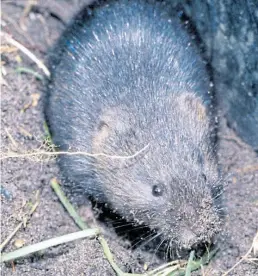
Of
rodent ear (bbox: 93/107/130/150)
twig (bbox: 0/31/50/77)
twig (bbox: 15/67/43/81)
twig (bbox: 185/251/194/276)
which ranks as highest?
rodent ear (bbox: 93/107/130/150)

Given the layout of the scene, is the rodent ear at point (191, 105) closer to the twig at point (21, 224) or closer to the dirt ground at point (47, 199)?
the dirt ground at point (47, 199)

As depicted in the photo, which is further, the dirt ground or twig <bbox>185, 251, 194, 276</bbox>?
the dirt ground

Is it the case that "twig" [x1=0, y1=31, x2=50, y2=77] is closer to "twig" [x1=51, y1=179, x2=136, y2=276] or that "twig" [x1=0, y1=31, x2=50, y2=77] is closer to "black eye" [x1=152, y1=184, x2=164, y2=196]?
"twig" [x1=51, y1=179, x2=136, y2=276]

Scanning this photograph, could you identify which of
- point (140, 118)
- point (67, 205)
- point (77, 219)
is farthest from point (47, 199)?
point (140, 118)

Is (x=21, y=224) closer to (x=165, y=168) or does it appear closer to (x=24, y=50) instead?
(x=165, y=168)

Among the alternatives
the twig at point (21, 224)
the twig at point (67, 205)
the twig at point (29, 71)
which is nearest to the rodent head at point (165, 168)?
the twig at point (67, 205)

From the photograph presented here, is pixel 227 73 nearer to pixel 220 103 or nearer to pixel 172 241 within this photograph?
pixel 220 103

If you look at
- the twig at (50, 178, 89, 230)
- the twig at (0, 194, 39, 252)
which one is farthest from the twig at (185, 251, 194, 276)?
the twig at (0, 194, 39, 252)

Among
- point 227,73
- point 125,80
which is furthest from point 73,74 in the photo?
point 227,73
